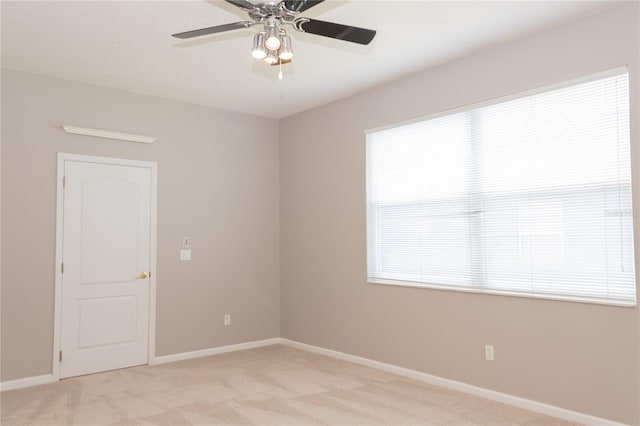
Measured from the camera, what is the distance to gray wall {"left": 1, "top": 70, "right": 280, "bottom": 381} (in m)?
4.23

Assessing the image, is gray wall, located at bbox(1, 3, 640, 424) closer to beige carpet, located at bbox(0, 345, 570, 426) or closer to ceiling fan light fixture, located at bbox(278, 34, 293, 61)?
beige carpet, located at bbox(0, 345, 570, 426)

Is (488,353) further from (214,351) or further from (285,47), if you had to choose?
(214,351)

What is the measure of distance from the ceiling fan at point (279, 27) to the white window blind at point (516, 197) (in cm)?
175

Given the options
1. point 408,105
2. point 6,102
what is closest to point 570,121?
point 408,105

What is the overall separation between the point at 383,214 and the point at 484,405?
6.51ft

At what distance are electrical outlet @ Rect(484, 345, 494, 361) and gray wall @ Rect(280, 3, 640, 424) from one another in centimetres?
5

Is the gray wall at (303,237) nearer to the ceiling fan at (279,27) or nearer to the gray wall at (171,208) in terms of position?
the gray wall at (171,208)

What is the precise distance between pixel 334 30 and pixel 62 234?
3434 mm

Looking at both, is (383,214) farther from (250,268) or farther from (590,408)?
(590,408)

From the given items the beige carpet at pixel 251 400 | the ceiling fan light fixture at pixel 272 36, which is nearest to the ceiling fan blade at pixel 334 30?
the ceiling fan light fixture at pixel 272 36

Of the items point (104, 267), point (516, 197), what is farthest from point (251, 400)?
point (516, 197)

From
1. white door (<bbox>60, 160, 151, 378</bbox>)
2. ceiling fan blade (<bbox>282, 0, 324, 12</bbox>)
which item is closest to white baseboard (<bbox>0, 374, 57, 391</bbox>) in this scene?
white door (<bbox>60, 160, 151, 378</bbox>)

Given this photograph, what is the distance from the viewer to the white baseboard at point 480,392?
127 inches

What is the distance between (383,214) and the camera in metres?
4.78
